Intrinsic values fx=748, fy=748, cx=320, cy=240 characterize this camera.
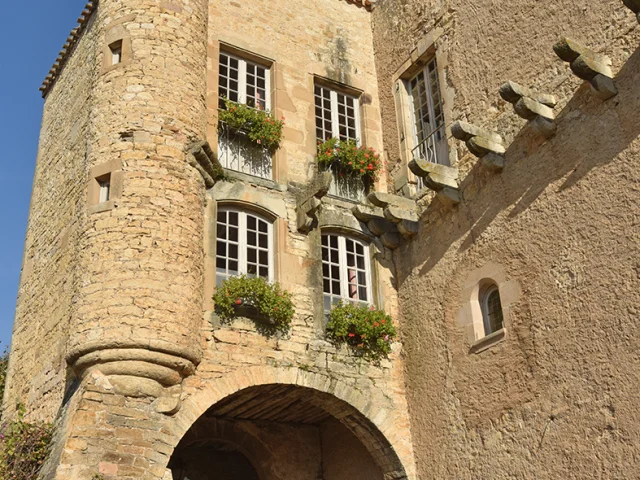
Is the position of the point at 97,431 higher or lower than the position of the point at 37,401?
lower

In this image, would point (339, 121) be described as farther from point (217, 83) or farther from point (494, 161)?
point (494, 161)

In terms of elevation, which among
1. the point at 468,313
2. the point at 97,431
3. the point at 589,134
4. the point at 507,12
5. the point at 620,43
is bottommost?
the point at 97,431

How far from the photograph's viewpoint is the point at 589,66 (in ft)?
26.0

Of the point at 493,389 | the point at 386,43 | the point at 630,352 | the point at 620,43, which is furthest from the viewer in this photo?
the point at 386,43

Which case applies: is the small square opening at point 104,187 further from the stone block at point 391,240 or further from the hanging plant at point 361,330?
the stone block at point 391,240

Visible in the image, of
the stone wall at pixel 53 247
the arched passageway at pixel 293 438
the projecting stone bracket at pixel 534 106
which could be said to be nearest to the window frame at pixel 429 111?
the projecting stone bracket at pixel 534 106

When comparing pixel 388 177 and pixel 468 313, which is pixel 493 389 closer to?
pixel 468 313

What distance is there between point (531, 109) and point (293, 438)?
590cm

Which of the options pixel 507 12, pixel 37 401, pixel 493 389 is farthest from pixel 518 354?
pixel 37 401

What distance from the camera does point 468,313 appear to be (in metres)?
9.39

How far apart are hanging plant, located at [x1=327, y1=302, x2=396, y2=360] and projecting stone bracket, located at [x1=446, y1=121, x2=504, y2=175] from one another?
100 inches

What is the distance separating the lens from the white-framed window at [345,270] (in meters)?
10.5

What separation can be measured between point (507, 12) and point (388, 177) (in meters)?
3.08

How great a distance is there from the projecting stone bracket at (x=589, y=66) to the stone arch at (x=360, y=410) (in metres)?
4.65
